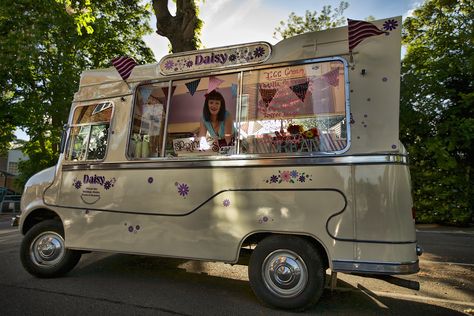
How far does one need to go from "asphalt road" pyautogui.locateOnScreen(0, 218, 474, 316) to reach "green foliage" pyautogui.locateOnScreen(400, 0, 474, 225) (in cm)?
606

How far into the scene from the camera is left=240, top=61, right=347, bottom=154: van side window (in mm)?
4445

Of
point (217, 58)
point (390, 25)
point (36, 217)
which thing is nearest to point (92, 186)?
point (36, 217)

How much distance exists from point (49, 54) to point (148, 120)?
1482 cm

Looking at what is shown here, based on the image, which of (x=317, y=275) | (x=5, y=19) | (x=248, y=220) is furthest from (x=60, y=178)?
(x=5, y=19)

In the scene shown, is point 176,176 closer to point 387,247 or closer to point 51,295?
point 51,295

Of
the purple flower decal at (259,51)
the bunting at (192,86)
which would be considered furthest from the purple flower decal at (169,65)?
the purple flower decal at (259,51)

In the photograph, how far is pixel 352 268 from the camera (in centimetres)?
404

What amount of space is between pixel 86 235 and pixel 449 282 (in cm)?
545

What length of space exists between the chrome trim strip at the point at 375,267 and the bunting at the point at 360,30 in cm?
242

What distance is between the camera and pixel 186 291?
203 inches

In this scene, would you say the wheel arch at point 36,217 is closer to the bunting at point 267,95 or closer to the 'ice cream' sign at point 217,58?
the 'ice cream' sign at point 217,58

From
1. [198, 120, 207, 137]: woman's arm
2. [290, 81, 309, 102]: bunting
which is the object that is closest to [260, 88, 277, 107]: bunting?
[290, 81, 309, 102]: bunting

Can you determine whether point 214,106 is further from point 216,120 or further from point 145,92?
point 145,92

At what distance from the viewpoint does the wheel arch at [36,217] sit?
19.8 ft
